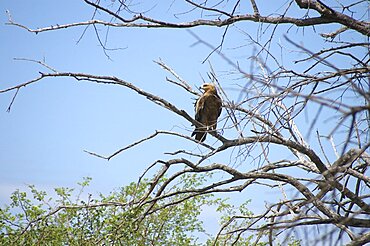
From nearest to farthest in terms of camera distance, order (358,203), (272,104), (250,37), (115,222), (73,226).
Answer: (272,104), (250,37), (358,203), (115,222), (73,226)

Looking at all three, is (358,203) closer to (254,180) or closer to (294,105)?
(254,180)

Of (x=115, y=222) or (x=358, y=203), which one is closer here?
(x=358, y=203)

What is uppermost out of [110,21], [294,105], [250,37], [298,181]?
[110,21]

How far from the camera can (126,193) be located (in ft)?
17.5

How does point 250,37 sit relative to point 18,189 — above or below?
below

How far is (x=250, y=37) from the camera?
2.60 metres

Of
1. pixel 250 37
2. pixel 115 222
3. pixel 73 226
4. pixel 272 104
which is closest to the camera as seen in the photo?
pixel 272 104

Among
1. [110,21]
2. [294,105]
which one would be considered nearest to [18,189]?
[110,21]

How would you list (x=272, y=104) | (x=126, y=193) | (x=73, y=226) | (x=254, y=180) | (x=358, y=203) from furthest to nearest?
(x=126, y=193) → (x=73, y=226) → (x=254, y=180) → (x=358, y=203) → (x=272, y=104)

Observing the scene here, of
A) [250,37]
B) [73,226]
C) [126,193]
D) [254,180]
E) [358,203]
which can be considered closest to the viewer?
[250,37]

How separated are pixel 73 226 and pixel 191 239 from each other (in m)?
1.26

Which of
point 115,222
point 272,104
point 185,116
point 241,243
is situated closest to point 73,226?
point 115,222

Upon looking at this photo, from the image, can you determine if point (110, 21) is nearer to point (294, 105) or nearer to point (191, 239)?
point (294, 105)

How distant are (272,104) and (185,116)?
3.82 feet
